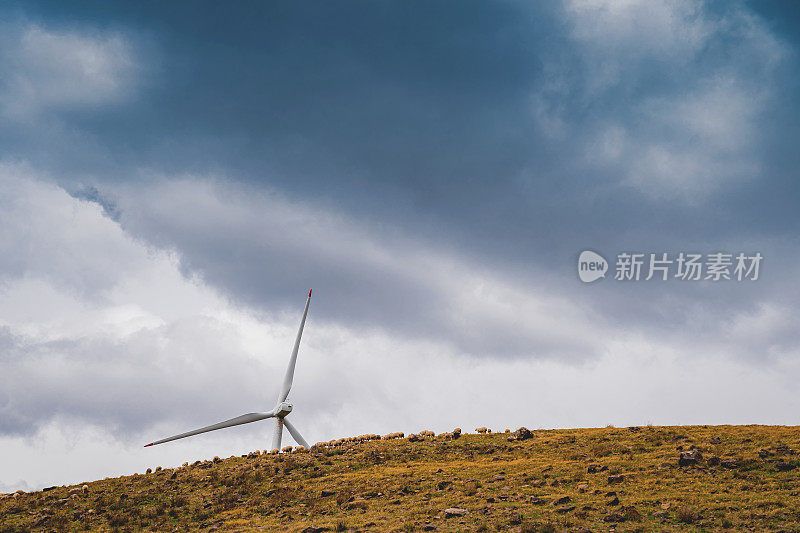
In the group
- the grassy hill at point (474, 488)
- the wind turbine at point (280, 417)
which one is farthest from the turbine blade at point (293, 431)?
the grassy hill at point (474, 488)

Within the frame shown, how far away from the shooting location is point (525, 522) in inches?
1105

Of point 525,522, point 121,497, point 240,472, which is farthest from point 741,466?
point 121,497

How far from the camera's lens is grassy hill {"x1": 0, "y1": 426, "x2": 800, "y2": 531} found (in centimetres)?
2904

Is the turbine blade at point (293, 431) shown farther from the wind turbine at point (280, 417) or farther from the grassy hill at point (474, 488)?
the grassy hill at point (474, 488)

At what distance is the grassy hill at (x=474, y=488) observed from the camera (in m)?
29.0

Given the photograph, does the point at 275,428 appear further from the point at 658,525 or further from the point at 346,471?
the point at 658,525

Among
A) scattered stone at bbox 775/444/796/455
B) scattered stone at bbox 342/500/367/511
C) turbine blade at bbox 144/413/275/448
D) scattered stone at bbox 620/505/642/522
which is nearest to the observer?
scattered stone at bbox 620/505/642/522

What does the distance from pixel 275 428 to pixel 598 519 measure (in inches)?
1971

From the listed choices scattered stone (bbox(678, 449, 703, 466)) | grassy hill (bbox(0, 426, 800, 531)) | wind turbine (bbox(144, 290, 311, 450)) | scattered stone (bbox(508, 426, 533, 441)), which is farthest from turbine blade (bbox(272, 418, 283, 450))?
scattered stone (bbox(678, 449, 703, 466))

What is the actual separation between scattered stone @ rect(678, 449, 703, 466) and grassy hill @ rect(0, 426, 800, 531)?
0.10 meters

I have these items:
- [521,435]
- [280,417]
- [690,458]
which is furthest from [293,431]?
[690,458]

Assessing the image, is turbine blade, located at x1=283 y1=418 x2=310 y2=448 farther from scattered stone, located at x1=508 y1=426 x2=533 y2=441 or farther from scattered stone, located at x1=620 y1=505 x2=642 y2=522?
scattered stone, located at x1=620 y1=505 x2=642 y2=522

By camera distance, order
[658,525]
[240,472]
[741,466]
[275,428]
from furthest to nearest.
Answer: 1. [275,428]
2. [240,472]
3. [741,466]
4. [658,525]

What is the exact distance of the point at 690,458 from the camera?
37.1m
